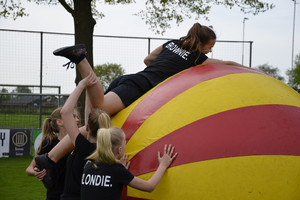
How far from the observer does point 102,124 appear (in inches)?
108

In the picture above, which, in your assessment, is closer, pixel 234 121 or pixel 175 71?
pixel 234 121

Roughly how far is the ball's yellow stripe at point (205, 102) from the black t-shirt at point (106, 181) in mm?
213

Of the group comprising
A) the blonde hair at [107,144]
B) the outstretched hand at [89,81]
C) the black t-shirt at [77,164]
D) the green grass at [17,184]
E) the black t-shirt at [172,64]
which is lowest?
the green grass at [17,184]

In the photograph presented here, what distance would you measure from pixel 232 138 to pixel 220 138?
0.25ft

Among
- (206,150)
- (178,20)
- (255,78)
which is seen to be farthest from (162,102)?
(178,20)

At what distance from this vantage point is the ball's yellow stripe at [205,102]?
2.65 m

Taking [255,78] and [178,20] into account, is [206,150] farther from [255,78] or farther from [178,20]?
[178,20]

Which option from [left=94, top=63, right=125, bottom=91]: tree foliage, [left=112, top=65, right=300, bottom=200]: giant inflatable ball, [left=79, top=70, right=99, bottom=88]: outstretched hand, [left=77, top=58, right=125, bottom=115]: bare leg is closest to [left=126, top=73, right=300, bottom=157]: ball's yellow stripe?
[left=112, top=65, right=300, bottom=200]: giant inflatable ball

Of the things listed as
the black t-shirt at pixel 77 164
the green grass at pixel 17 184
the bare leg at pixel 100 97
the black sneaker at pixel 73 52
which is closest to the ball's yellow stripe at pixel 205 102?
the black t-shirt at pixel 77 164

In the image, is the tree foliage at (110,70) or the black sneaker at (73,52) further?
the tree foliage at (110,70)

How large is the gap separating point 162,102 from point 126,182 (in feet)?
2.23

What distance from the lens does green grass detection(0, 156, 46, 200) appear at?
6617mm

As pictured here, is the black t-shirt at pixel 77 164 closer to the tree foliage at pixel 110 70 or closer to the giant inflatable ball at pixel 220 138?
the giant inflatable ball at pixel 220 138

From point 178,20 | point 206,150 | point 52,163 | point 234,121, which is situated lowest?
point 52,163
